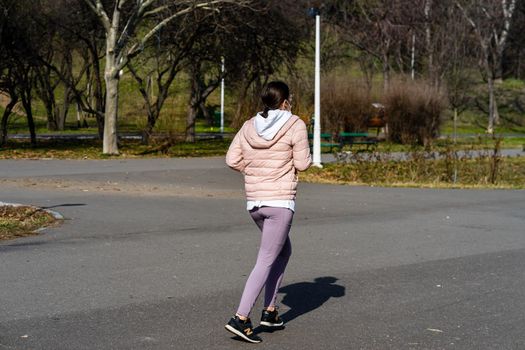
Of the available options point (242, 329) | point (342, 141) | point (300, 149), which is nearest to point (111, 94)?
point (342, 141)

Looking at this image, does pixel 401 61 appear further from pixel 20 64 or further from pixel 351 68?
pixel 20 64

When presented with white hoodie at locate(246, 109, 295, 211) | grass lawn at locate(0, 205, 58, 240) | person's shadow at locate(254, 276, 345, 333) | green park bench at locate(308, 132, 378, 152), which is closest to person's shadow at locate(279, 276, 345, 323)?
person's shadow at locate(254, 276, 345, 333)

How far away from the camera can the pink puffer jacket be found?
619 cm

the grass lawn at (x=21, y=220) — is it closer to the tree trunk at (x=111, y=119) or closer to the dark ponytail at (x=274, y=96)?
the dark ponytail at (x=274, y=96)

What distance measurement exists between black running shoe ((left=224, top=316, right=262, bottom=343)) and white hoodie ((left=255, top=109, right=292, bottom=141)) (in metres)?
1.27

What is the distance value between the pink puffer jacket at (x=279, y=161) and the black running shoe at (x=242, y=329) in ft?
2.79

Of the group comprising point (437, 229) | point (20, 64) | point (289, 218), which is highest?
point (20, 64)

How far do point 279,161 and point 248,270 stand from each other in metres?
2.86

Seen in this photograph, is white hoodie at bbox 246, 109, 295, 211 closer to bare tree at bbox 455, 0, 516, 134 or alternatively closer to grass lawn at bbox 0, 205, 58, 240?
grass lawn at bbox 0, 205, 58, 240

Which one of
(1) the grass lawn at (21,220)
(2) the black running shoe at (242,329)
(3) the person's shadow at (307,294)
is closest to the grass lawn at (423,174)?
(1) the grass lawn at (21,220)

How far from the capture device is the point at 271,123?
623cm

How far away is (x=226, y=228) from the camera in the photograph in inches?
475

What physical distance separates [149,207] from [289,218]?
8341 millimetres

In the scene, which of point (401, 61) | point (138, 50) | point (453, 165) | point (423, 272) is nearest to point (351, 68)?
point (401, 61)
